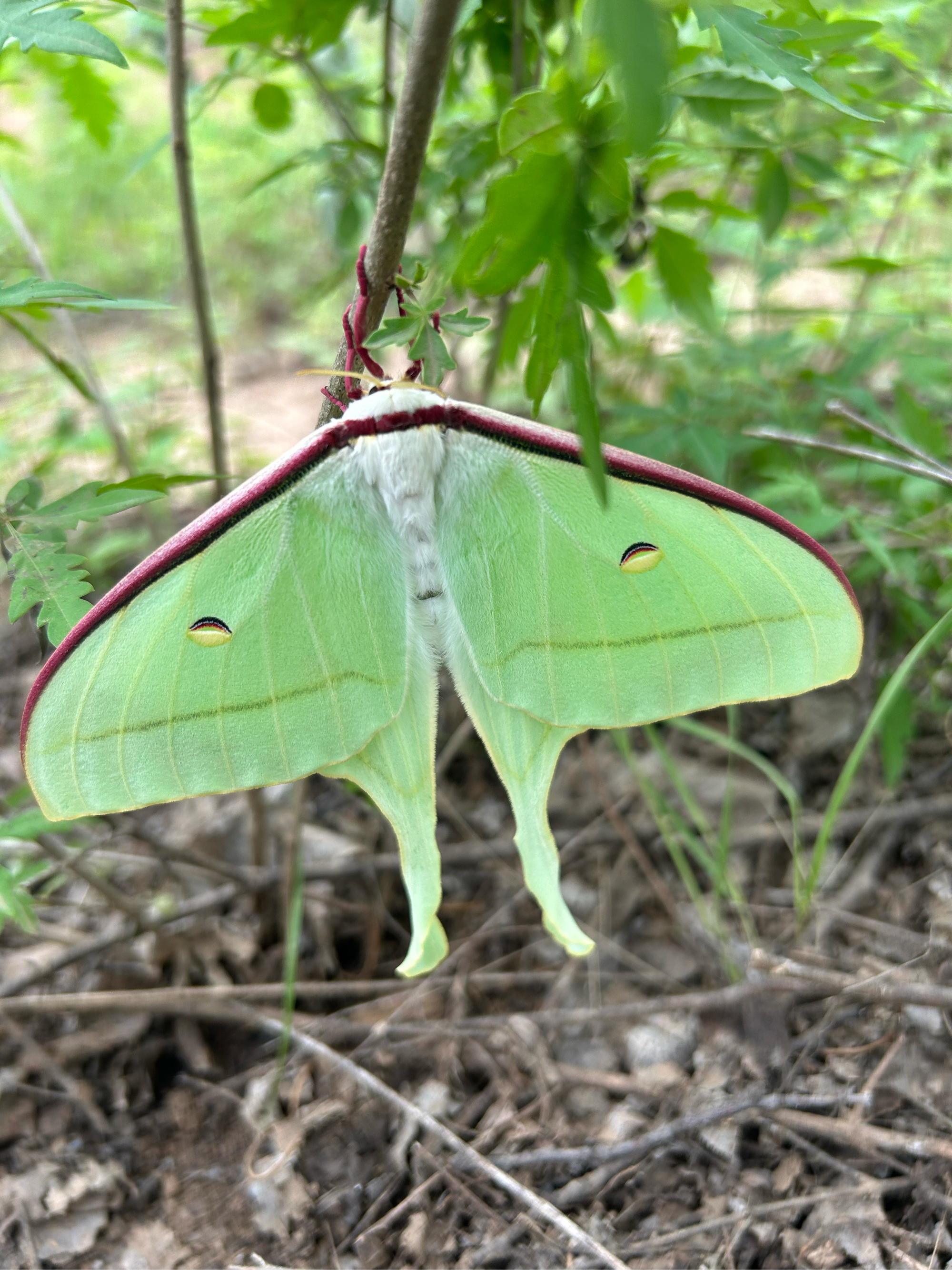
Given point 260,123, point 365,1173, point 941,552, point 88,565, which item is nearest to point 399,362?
point 88,565

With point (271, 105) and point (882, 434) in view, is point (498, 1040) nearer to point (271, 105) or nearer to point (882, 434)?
point (882, 434)

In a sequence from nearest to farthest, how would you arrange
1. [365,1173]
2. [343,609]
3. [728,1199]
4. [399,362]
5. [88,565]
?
[343,609]
[728,1199]
[365,1173]
[88,565]
[399,362]

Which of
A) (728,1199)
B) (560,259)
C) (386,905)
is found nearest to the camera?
(560,259)

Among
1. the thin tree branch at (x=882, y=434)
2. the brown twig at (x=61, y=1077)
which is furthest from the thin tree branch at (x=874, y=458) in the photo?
the brown twig at (x=61, y=1077)

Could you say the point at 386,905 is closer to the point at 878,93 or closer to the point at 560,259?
the point at 560,259

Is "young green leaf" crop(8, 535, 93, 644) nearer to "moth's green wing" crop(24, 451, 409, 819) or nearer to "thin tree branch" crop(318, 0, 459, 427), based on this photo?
"moth's green wing" crop(24, 451, 409, 819)

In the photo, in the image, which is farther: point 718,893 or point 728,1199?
point 718,893
